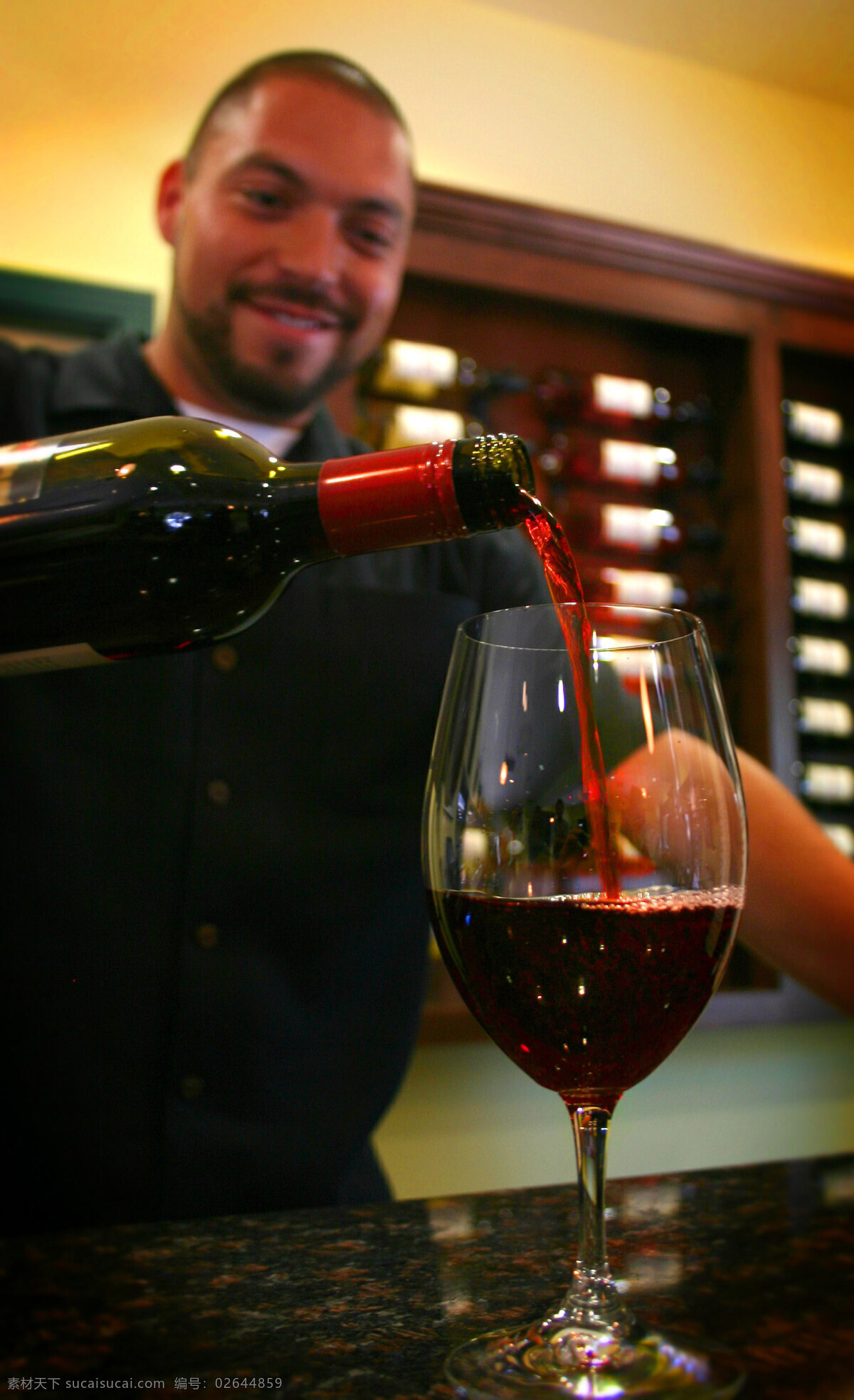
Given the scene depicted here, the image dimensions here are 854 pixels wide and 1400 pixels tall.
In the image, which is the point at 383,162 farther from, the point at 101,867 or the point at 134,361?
the point at 101,867

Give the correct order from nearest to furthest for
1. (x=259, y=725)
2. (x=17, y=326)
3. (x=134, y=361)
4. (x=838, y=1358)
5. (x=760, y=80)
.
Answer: (x=838, y=1358)
(x=259, y=725)
(x=134, y=361)
(x=17, y=326)
(x=760, y=80)

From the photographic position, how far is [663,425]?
2.82 metres

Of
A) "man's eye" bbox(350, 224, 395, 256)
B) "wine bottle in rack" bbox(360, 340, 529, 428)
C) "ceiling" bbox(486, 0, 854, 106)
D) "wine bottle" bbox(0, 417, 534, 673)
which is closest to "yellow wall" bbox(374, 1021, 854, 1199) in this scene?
"wine bottle in rack" bbox(360, 340, 529, 428)

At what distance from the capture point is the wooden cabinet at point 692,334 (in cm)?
253

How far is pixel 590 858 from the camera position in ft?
1.44

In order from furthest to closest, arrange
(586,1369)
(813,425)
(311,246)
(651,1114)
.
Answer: (813,425), (651,1114), (311,246), (586,1369)

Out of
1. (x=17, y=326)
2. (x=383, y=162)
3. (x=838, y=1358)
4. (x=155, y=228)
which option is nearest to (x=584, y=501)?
(x=155, y=228)

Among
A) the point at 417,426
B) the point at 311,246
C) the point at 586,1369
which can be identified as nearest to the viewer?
the point at 586,1369

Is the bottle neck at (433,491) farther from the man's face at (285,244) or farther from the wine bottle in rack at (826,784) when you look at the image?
the wine bottle in rack at (826,784)

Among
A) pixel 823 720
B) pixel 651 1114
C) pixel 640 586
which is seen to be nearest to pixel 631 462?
pixel 640 586

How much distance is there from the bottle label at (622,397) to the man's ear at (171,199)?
148cm

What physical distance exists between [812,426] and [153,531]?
273cm

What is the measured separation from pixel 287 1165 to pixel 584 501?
202cm

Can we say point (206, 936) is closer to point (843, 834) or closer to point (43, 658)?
point (43, 658)
